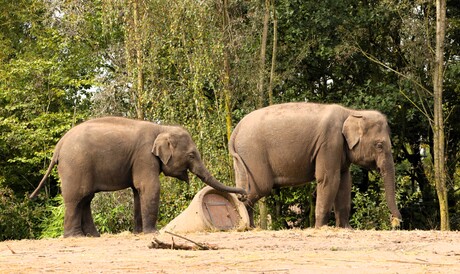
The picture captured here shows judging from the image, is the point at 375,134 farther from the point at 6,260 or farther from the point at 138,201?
the point at 6,260

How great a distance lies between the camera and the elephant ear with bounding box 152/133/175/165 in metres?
16.8

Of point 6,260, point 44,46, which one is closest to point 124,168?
point 6,260

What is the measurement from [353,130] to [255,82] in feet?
25.2

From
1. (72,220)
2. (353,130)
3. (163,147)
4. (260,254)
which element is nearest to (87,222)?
(72,220)

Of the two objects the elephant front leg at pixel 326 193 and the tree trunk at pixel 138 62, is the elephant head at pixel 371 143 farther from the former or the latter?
the tree trunk at pixel 138 62

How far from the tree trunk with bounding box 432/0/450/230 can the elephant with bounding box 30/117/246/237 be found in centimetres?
743

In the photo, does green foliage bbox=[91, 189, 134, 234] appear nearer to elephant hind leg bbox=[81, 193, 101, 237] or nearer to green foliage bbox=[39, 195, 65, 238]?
green foliage bbox=[39, 195, 65, 238]

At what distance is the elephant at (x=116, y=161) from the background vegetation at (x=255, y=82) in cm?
633

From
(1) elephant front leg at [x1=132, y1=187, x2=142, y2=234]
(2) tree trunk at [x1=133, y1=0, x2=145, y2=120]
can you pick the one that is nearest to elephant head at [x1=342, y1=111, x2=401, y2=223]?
(1) elephant front leg at [x1=132, y1=187, x2=142, y2=234]

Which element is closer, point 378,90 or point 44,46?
point 378,90

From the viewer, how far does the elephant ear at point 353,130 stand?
17188 mm

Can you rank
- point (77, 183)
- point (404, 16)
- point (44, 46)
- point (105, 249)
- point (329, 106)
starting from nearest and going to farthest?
point (105, 249), point (77, 183), point (329, 106), point (404, 16), point (44, 46)

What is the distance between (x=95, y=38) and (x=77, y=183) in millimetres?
17971

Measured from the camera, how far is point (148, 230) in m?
16.7
